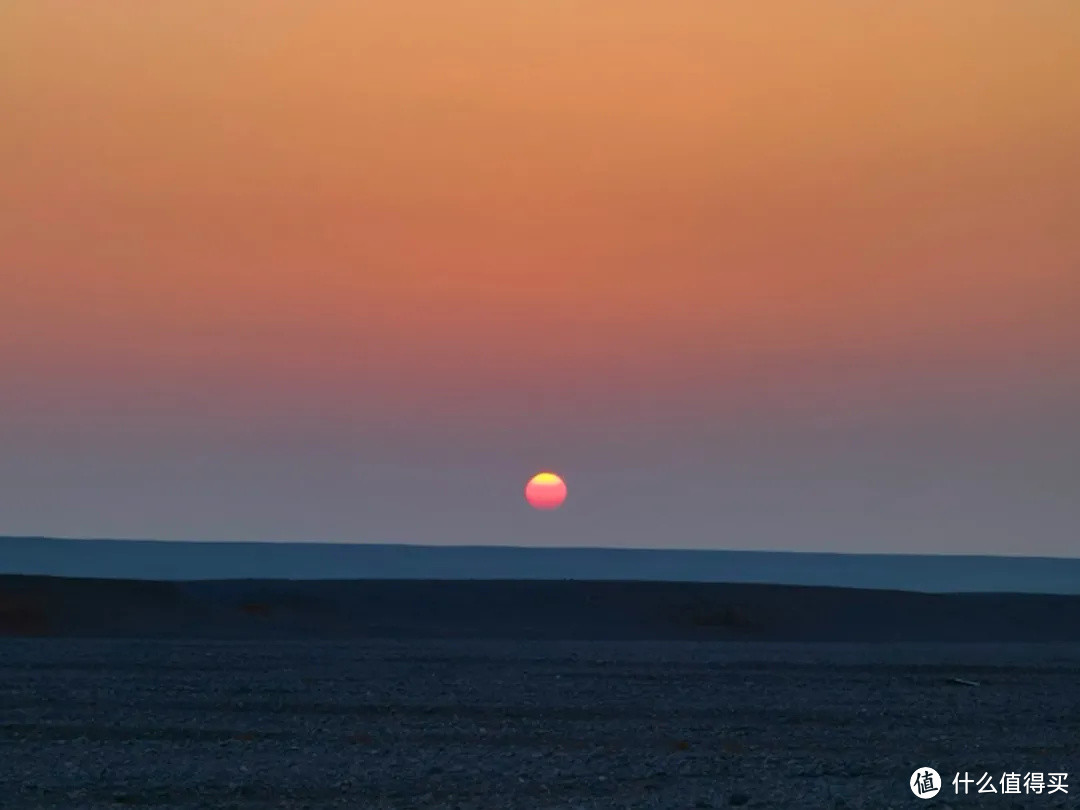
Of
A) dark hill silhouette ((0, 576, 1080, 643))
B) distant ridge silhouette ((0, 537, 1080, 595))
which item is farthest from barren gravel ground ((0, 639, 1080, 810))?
distant ridge silhouette ((0, 537, 1080, 595))

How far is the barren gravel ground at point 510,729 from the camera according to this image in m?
14.3

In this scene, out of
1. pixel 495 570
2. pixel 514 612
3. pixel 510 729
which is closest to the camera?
pixel 510 729

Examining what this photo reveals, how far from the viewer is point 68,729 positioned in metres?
18.7

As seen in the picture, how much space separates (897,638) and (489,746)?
95.6 ft

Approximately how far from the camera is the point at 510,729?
1897 cm

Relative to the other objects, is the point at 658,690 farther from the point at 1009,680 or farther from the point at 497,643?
the point at 497,643

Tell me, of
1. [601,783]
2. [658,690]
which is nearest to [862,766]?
[601,783]

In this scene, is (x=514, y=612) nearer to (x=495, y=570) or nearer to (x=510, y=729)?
(x=510, y=729)

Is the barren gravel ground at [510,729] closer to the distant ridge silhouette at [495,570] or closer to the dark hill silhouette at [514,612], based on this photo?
the dark hill silhouette at [514,612]

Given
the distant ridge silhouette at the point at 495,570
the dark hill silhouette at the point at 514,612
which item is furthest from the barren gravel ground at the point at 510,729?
the distant ridge silhouette at the point at 495,570

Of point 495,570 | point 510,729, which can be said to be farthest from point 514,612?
point 495,570

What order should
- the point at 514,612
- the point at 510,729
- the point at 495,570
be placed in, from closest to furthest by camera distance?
the point at 510,729
the point at 514,612
the point at 495,570

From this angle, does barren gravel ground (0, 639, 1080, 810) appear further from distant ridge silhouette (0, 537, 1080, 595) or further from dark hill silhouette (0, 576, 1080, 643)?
distant ridge silhouette (0, 537, 1080, 595)

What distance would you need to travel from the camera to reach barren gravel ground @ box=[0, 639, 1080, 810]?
46.9 feet
